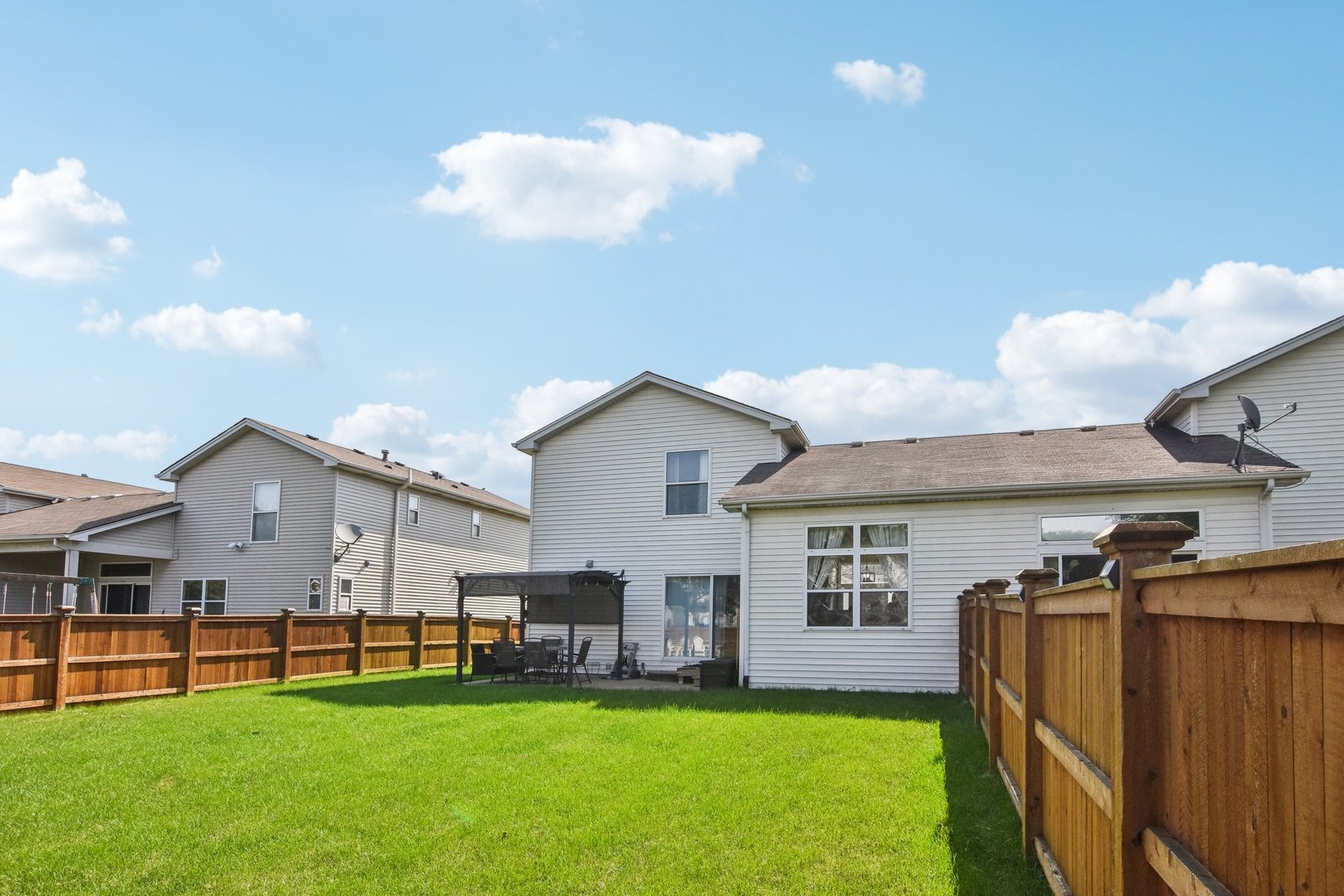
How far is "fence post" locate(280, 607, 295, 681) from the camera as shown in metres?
18.1

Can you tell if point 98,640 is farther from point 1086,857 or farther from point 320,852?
point 1086,857

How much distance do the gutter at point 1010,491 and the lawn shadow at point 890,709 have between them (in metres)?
3.07

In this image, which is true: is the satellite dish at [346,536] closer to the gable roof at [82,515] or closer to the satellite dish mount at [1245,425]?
the gable roof at [82,515]

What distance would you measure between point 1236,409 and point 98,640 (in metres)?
18.7

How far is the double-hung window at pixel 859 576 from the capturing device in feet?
51.4

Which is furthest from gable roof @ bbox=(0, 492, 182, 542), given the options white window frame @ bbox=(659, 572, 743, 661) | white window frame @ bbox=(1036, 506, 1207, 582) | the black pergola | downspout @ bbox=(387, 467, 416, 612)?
white window frame @ bbox=(1036, 506, 1207, 582)

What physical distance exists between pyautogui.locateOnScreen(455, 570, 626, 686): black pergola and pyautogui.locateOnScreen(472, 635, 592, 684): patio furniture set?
15.1 inches

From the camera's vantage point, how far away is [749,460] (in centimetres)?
1919

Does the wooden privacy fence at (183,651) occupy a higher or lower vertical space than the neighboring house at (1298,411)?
lower

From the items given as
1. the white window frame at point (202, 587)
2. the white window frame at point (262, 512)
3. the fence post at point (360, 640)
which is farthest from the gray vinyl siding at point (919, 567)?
the white window frame at point (202, 587)

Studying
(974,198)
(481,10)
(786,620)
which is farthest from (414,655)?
(974,198)

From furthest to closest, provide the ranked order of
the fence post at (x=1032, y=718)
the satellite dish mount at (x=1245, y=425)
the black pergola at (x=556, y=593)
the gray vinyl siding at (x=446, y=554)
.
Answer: the gray vinyl siding at (x=446, y=554) < the black pergola at (x=556, y=593) < the satellite dish mount at (x=1245, y=425) < the fence post at (x=1032, y=718)

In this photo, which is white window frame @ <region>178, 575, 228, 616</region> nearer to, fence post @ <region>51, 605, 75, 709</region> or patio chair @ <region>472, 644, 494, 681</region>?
patio chair @ <region>472, 644, 494, 681</region>

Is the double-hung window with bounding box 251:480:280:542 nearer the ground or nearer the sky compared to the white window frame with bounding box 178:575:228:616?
nearer the sky
